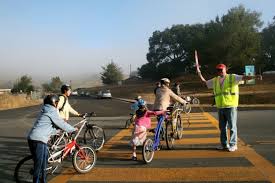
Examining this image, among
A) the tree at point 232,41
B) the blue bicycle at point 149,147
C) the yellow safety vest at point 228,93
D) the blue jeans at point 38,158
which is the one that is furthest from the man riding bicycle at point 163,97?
the tree at point 232,41

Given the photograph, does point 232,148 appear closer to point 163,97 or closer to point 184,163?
point 184,163

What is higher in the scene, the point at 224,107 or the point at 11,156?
the point at 224,107

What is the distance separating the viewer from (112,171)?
850cm

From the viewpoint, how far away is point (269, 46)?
269ft

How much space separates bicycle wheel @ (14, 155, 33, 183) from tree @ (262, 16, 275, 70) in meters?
74.2

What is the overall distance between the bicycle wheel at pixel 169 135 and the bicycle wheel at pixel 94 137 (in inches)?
64.3

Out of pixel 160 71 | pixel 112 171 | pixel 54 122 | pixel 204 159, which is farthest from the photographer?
pixel 160 71

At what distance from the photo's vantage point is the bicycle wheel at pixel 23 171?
7723mm

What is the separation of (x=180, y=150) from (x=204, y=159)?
1304 mm

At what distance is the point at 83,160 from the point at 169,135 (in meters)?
3.07

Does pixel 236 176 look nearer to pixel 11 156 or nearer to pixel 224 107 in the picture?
pixel 224 107

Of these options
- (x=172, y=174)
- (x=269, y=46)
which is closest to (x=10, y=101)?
(x=172, y=174)

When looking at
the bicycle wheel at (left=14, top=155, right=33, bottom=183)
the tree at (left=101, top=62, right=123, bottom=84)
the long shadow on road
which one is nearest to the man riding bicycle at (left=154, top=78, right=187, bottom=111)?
the long shadow on road

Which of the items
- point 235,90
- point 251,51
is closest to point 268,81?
point 251,51
